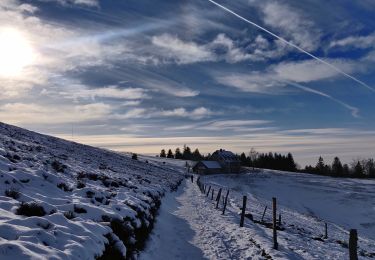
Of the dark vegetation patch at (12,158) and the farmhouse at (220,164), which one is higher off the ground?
the farmhouse at (220,164)

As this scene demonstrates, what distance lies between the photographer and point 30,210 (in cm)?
873

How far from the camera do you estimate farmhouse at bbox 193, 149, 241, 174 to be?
129m

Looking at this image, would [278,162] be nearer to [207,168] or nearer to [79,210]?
[207,168]

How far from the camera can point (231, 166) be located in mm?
135500

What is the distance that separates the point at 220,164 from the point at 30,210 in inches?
5102

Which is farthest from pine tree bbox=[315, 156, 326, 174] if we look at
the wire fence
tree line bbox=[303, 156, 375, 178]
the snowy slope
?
the wire fence

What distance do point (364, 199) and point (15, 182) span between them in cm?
7017

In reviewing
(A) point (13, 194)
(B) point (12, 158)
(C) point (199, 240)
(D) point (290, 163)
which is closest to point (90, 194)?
(A) point (13, 194)

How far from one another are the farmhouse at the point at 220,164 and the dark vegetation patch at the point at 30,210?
120 m

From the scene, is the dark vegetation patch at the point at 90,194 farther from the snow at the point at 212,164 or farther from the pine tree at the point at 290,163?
the pine tree at the point at 290,163

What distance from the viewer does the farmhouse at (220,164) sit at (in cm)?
12900

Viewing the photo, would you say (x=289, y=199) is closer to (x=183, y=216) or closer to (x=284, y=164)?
(x=183, y=216)

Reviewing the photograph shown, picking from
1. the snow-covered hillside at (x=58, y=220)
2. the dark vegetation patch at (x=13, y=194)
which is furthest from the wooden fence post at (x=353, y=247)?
the dark vegetation patch at (x=13, y=194)

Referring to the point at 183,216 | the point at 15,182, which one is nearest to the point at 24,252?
the point at 15,182
